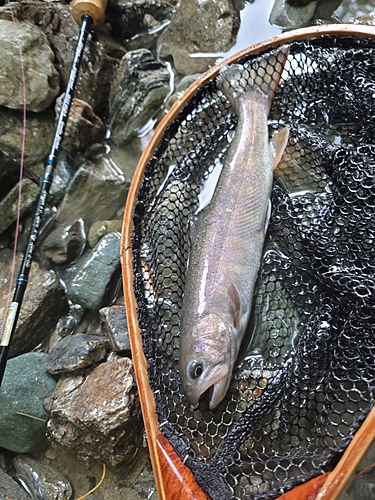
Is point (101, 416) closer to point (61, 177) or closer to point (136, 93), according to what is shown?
point (61, 177)

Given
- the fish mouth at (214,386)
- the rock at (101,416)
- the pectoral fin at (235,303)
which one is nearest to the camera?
the fish mouth at (214,386)

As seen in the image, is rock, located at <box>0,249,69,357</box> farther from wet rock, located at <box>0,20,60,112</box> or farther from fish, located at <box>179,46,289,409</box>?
wet rock, located at <box>0,20,60,112</box>

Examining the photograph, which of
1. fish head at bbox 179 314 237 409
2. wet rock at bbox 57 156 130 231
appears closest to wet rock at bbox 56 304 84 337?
wet rock at bbox 57 156 130 231

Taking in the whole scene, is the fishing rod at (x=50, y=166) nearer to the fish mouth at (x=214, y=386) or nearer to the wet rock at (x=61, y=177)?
the wet rock at (x=61, y=177)

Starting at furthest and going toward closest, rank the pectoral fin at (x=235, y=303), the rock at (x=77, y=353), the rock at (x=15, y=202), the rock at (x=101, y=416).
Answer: the rock at (x=15, y=202) → the rock at (x=77, y=353) → the rock at (x=101, y=416) → the pectoral fin at (x=235, y=303)

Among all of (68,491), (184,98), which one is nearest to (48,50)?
(184,98)

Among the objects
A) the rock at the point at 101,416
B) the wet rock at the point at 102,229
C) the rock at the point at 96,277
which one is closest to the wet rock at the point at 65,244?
the wet rock at the point at 102,229

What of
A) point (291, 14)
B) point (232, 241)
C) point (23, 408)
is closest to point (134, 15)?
point (291, 14)
